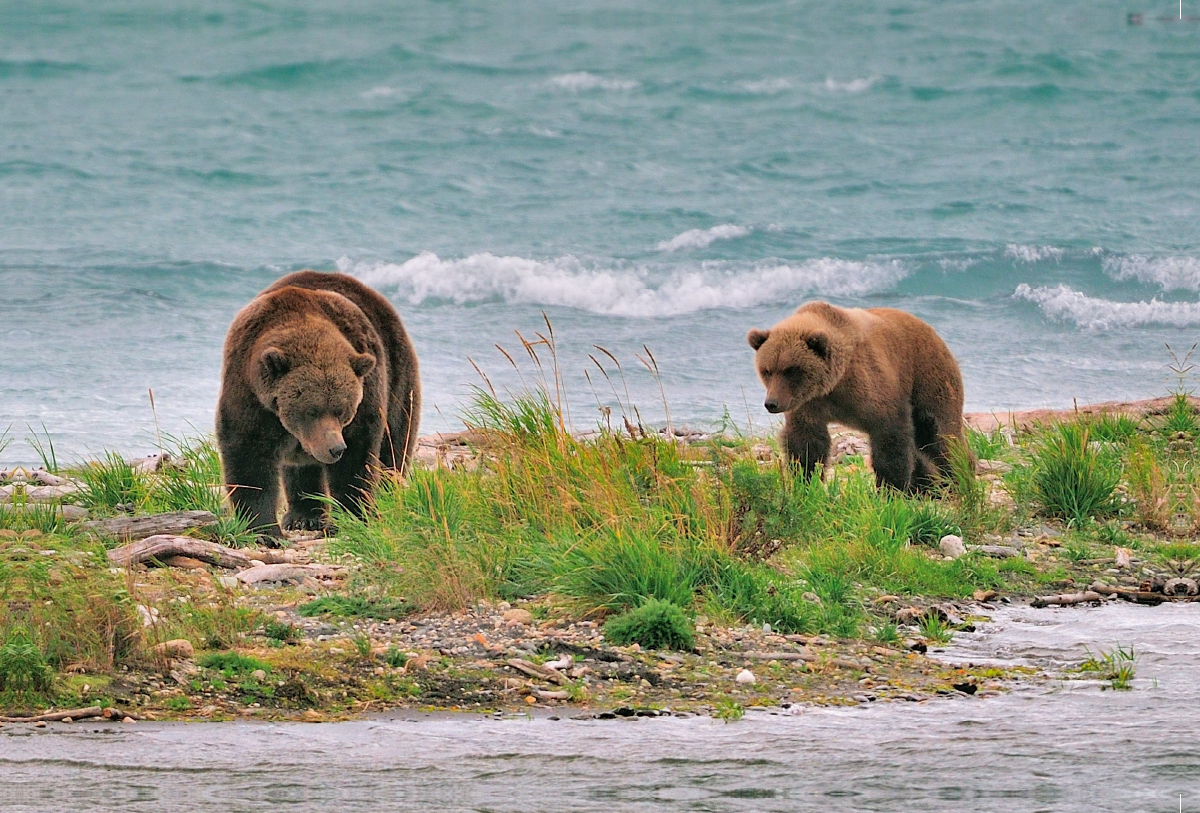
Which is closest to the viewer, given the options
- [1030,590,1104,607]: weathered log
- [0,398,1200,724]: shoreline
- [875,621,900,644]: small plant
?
[0,398,1200,724]: shoreline

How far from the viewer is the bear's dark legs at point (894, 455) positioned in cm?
727

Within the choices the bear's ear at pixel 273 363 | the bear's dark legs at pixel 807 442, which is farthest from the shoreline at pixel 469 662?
the bear's dark legs at pixel 807 442

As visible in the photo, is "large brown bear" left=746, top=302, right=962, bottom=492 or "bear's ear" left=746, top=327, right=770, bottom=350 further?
"bear's ear" left=746, top=327, right=770, bottom=350

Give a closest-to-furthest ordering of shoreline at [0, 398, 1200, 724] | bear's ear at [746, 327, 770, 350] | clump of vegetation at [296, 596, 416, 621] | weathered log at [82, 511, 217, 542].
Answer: shoreline at [0, 398, 1200, 724] → clump of vegetation at [296, 596, 416, 621] → weathered log at [82, 511, 217, 542] → bear's ear at [746, 327, 770, 350]

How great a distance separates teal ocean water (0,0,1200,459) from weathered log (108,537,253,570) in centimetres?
456

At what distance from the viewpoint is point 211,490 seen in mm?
7246

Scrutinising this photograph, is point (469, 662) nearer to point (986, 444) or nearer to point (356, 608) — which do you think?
point (356, 608)

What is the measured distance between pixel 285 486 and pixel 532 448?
1.76m

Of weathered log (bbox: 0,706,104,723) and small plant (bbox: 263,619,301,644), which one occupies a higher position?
weathered log (bbox: 0,706,104,723)

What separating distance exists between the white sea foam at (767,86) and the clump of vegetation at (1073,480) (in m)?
19.8

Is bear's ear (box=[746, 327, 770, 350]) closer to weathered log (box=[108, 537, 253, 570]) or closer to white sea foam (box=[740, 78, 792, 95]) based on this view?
weathered log (box=[108, 537, 253, 570])

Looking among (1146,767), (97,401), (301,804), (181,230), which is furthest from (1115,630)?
(181,230)

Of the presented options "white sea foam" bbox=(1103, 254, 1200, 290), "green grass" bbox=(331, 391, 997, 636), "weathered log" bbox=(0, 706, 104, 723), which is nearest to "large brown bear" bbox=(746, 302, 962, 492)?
"green grass" bbox=(331, 391, 997, 636)

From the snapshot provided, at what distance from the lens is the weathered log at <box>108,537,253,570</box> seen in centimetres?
578
